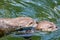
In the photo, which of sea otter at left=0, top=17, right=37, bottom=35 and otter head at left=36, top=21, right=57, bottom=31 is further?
otter head at left=36, top=21, right=57, bottom=31

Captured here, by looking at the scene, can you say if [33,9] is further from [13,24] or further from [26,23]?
[13,24]

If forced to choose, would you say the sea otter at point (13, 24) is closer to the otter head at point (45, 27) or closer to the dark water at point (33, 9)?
the otter head at point (45, 27)

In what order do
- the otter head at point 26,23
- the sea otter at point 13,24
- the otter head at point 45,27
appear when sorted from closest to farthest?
the sea otter at point 13,24 → the otter head at point 26,23 → the otter head at point 45,27

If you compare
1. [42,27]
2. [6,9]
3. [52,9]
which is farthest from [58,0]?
[42,27]

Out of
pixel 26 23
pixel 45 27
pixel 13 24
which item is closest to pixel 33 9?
pixel 45 27

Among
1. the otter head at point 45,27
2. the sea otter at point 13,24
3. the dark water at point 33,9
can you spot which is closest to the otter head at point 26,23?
the sea otter at point 13,24

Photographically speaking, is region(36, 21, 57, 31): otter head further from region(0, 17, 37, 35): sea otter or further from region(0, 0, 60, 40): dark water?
region(0, 0, 60, 40): dark water

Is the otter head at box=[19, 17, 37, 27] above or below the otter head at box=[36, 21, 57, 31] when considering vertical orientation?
above

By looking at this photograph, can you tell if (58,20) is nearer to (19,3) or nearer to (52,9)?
(52,9)

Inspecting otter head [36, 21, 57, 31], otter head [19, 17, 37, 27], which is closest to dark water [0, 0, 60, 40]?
otter head [36, 21, 57, 31]
